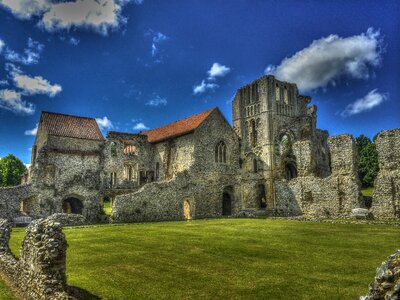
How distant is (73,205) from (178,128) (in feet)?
48.4

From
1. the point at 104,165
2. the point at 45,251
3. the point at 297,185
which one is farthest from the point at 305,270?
the point at 104,165

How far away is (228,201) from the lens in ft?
134

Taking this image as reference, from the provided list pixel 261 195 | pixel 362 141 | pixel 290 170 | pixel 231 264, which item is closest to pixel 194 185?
pixel 261 195

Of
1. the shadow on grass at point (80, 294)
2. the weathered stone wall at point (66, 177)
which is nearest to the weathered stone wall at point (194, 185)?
the weathered stone wall at point (66, 177)

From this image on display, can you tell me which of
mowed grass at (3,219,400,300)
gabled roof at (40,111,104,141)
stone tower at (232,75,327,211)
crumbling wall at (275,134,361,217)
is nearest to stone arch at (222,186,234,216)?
crumbling wall at (275,134,361,217)

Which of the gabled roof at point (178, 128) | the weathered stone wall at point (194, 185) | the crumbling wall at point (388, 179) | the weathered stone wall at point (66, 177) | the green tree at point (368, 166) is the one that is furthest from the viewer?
the green tree at point (368, 166)

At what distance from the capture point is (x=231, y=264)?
1236 centimetres

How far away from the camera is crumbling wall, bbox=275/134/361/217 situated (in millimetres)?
31975

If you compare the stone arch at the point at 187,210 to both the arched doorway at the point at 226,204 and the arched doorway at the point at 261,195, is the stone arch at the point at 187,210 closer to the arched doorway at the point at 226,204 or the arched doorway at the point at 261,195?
the arched doorway at the point at 226,204

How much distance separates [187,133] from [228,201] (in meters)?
9.13

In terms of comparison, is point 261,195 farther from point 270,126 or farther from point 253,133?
point 270,126

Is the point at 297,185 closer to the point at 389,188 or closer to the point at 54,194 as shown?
the point at 389,188

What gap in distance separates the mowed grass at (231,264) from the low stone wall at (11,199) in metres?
15.4

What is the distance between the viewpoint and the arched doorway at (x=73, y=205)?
39438mm
